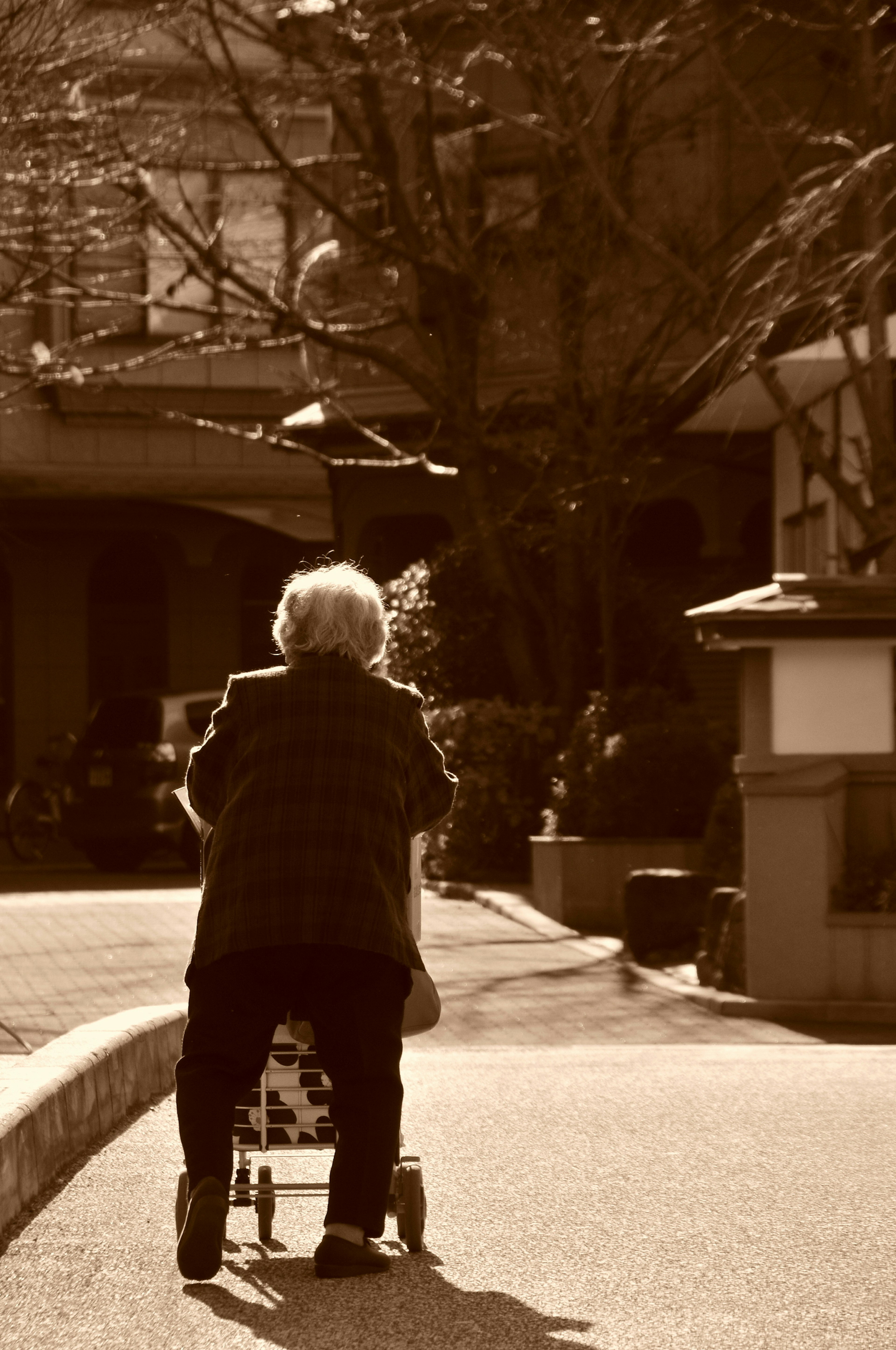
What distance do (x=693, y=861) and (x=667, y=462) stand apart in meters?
8.59

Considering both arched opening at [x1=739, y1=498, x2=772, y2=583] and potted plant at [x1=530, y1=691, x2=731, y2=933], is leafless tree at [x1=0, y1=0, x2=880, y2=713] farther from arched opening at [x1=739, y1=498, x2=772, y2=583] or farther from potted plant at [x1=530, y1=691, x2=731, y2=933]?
potted plant at [x1=530, y1=691, x2=731, y2=933]

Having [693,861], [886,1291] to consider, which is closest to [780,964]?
[693,861]

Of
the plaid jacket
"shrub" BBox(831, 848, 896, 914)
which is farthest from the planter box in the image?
the plaid jacket

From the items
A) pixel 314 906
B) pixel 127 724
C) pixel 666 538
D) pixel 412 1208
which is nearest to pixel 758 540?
pixel 666 538

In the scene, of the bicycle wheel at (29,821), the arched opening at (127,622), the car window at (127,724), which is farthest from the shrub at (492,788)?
the arched opening at (127,622)

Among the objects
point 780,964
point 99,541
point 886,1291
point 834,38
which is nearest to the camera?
point 886,1291

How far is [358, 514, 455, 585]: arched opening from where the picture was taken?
85.0 ft

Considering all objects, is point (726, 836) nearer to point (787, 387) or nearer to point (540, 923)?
point (540, 923)

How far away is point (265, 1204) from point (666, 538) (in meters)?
19.6

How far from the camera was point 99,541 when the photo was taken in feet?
97.8

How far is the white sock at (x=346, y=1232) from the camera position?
5.02 metres

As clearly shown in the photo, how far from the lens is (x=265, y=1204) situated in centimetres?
545

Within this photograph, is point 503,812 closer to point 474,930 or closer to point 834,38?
point 474,930

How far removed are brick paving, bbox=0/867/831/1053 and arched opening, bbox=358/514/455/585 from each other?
31.2 feet
